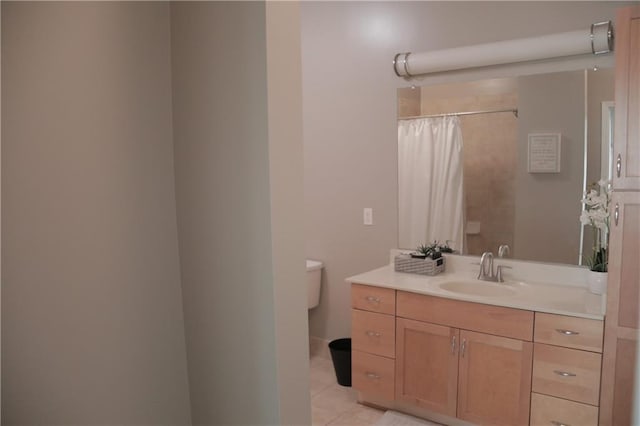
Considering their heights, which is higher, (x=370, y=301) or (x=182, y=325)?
(x=182, y=325)

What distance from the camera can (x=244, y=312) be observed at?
127 centimetres

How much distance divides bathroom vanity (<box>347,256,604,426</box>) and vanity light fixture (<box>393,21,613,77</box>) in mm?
1176

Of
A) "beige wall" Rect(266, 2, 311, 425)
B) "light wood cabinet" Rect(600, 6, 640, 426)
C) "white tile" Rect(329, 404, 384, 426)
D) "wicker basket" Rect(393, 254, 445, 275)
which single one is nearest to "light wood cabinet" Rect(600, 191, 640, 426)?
"light wood cabinet" Rect(600, 6, 640, 426)

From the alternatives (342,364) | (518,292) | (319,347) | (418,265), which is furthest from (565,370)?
(319,347)

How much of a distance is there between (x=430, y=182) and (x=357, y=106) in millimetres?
768

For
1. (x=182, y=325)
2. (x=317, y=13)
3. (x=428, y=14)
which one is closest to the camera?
(x=182, y=325)

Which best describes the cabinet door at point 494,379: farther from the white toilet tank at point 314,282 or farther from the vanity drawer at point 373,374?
the white toilet tank at point 314,282

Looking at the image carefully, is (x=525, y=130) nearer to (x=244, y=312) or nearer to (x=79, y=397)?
(x=244, y=312)

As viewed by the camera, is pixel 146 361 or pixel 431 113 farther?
pixel 431 113

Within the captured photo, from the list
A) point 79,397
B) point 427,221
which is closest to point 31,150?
point 79,397

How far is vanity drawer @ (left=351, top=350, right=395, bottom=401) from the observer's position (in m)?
2.71

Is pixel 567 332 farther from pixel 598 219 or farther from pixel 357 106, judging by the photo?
pixel 357 106

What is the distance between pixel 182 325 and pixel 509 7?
250 centimetres

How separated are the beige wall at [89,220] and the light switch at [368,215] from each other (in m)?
2.11
